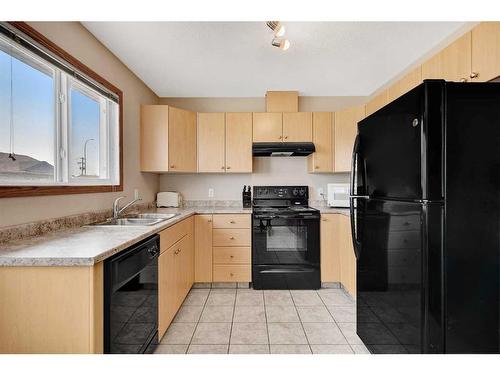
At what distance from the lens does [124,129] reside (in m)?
2.56

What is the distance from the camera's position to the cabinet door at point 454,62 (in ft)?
5.19

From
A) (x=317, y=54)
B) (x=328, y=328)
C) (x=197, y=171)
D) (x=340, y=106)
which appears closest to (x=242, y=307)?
(x=328, y=328)

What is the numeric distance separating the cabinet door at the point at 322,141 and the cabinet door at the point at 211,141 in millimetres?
1140

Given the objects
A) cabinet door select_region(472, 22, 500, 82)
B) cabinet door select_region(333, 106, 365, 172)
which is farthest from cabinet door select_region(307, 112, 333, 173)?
cabinet door select_region(472, 22, 500, 82)

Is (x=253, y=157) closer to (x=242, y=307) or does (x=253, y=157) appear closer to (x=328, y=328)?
(x=242, y=307)

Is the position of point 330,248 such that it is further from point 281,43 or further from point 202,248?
point 281,43

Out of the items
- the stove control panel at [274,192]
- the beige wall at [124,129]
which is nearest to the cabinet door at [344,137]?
the stove control panel at [274,192]

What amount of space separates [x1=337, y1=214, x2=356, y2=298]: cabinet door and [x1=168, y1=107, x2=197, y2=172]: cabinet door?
1849 millimetres

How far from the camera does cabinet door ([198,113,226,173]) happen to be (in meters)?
3.16

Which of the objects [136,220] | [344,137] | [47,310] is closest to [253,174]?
[344,137]

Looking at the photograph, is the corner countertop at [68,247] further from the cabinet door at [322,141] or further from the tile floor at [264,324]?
the cabinet door at [322,141]

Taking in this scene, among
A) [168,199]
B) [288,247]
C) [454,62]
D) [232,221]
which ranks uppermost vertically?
[454,62]

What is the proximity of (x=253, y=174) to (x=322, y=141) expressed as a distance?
986 mm

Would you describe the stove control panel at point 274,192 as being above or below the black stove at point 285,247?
above
